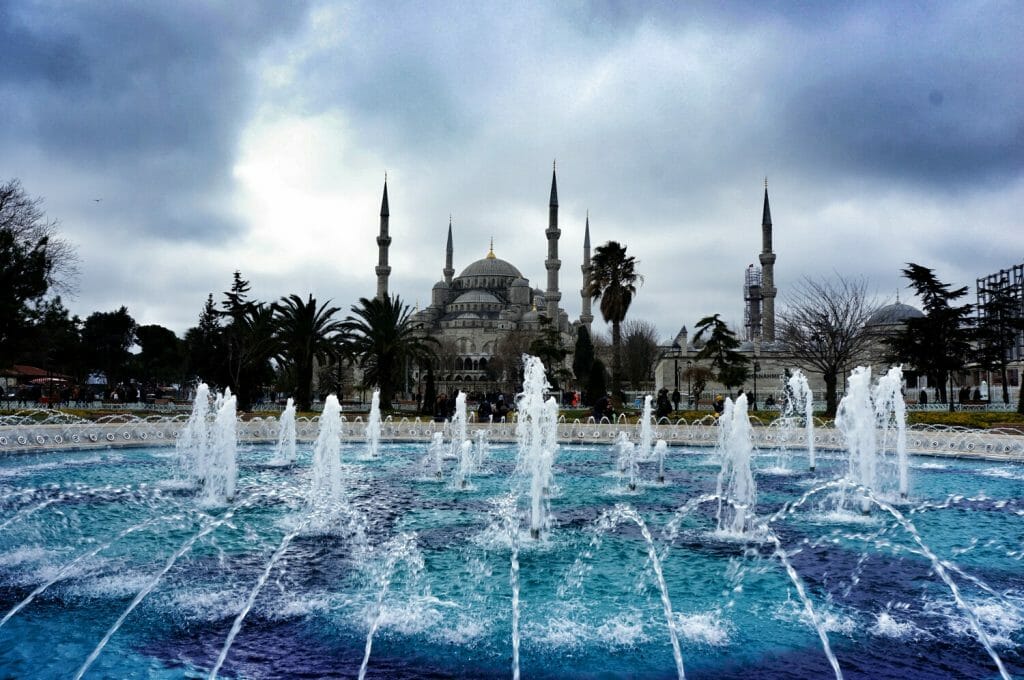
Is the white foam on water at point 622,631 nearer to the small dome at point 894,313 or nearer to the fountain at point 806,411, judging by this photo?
the fountain at point 806,411

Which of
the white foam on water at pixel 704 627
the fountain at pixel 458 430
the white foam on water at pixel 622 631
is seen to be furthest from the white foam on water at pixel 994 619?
the fountain at pixel 458 430

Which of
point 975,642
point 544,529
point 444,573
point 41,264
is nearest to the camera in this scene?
point 975,642

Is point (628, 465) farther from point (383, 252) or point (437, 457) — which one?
point (383, 252)

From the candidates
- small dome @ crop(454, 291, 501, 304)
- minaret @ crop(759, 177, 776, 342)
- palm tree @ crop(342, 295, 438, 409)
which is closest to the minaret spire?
minaret @ crop(759, 177, 776, 342)

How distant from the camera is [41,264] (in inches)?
870

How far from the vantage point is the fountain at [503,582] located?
390 centimetres

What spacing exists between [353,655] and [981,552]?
17.1ft

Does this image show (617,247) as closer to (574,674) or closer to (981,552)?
(981,552)

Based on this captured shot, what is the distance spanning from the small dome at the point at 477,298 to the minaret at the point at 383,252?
1069 inches

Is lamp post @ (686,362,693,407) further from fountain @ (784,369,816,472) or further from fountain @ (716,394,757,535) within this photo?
fountain @ (716,394,757,535)

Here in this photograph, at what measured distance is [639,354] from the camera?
199 ft

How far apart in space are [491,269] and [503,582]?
8302cm

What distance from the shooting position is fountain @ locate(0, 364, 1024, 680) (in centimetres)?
390

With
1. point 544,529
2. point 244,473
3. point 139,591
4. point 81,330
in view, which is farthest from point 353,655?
point 81,330
